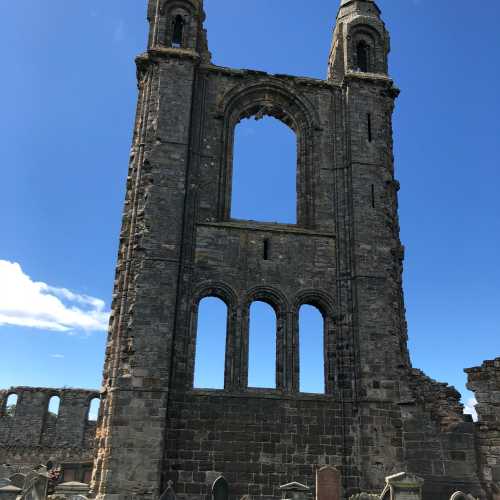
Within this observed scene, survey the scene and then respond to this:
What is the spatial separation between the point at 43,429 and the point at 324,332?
1850cm

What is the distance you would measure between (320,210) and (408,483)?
8.11 m

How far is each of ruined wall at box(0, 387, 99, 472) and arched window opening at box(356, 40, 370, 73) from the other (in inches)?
766

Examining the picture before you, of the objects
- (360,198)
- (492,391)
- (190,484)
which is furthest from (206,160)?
(492,391)

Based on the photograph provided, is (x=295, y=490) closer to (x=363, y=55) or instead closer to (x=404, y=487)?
(x=404, y=487)

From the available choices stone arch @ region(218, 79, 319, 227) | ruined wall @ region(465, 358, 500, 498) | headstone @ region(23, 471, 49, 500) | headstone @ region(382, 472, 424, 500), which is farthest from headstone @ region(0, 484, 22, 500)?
ruined wall @ region(465, 358, 500, 498)

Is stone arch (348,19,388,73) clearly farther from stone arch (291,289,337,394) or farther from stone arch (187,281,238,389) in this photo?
stone arch (187,281,238,389)

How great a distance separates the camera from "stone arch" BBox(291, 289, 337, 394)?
13602 mm

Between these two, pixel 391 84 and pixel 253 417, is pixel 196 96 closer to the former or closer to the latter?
pixel 391 84

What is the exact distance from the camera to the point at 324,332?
14211 millimetres

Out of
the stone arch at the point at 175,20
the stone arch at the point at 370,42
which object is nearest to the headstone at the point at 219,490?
the stone arch at the point at 175,20

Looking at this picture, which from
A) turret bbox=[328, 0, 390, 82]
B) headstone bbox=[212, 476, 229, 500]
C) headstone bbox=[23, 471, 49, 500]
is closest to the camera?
headstone bbox=[212, 476, 229, 500]

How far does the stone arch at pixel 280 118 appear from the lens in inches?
620

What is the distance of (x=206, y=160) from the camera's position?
615 inches

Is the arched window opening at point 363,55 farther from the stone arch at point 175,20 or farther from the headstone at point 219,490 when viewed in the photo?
the headstone at point 219,490
